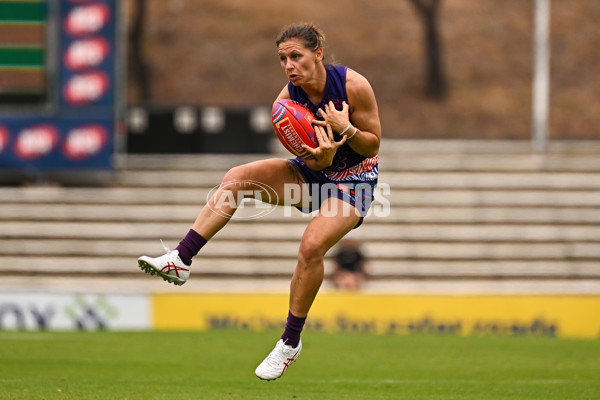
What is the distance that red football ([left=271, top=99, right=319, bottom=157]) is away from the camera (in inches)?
259

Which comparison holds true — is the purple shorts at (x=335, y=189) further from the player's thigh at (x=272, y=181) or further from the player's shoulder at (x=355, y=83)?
the player's shoulder at (x=355, y=83)

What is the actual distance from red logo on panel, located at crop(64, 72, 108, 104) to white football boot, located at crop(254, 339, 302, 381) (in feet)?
32.5

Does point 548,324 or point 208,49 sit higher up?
point 208,49

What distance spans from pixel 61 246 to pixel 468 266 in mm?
6383

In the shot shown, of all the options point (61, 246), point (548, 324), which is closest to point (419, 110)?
point (61, 246)

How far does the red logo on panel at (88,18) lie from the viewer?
15758mm

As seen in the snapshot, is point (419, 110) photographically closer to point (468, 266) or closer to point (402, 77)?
point (402, 77)

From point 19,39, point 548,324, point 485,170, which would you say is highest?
point 19,39

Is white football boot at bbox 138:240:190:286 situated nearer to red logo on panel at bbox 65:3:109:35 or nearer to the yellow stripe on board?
the yellow stripe on board

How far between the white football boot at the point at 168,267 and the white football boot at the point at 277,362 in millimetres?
735

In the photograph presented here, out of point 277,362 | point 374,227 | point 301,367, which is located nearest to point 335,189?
point 277,362

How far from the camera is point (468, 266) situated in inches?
656

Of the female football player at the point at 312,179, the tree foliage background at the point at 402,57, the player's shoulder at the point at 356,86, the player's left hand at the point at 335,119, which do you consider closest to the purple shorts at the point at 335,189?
the female football player at the point at 312,179

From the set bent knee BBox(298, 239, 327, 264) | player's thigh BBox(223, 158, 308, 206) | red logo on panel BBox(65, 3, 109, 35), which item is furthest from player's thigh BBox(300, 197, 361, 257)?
red logo on panel BBox(65, 3, 109, 35)
